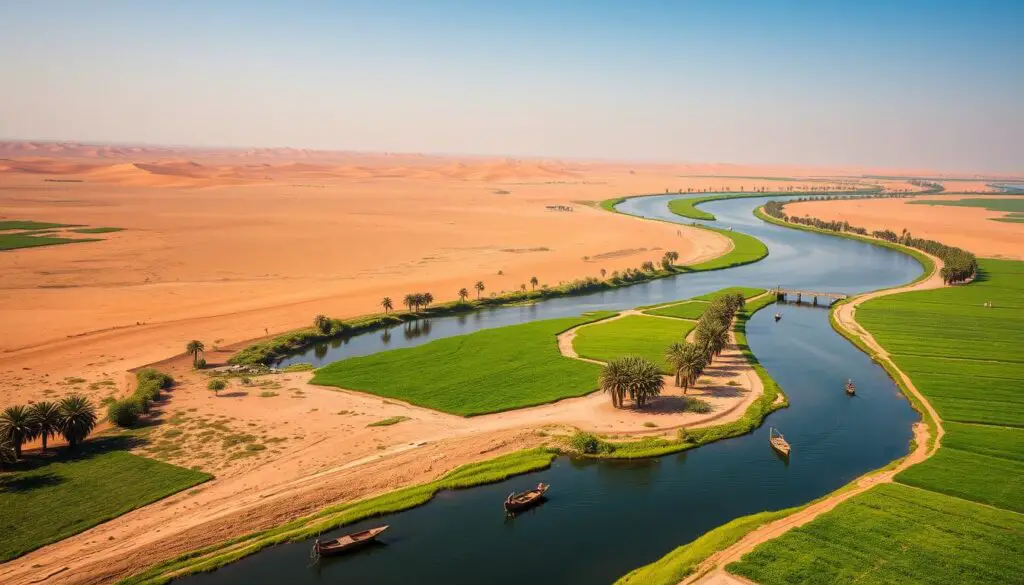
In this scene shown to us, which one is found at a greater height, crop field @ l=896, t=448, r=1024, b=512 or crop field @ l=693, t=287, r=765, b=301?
crop field @ l=693, t=287, r=765, b=301

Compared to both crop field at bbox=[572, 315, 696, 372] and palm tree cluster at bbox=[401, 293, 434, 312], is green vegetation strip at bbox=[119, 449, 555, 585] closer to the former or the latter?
crop field at bbox=[572, 315, 696, 372]

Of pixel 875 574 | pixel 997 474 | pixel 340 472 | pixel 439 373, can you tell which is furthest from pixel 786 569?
pixel 439 373

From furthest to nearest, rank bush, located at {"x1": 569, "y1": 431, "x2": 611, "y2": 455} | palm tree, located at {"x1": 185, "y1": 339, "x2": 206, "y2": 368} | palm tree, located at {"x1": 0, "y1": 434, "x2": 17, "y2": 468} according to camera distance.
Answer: palm tree, located at {"x1": 185, "y1": 339, "x2": 206, "y2": 368}, bush, located at {"x1": 569, "y1": 431, "x2": 611, "y2": 455}, palm tree, located at {"x1": 0, "y1": 434, "x2": 17, "y2": 468}

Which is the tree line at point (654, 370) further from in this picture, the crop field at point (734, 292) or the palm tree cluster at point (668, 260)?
the palm tree cluster at point (668, 260)

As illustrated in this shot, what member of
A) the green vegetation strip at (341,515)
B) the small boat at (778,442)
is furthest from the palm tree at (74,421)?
the small boat at (778,442)

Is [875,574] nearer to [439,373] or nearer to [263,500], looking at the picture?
[263,500]

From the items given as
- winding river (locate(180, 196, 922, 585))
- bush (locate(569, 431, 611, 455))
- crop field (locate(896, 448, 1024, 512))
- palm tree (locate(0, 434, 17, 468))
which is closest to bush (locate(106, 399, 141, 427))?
palm tree (locate(0, 434, 17, 468))

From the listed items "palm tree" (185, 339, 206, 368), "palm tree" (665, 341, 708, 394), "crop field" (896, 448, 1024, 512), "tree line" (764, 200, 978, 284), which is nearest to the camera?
"crop field" (896, 448, 1024, 512)
